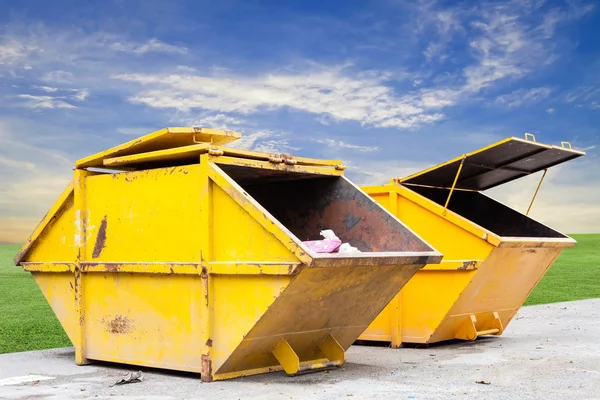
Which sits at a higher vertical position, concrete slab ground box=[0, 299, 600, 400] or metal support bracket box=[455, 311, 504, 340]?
metal support bracket box=[455, 311, 504, 340]

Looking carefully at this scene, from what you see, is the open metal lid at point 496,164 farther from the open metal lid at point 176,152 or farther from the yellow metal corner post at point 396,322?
the open metal lid at point 176,152

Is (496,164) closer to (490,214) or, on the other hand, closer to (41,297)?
(490,214)

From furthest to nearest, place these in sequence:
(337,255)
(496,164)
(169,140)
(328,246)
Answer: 1. (496,164)
2. (169,140)
3. (328,246)
4. (337,255)

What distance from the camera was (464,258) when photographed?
873 centimetres

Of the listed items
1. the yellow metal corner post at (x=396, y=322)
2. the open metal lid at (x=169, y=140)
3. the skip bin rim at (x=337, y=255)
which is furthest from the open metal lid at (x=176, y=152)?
the yellow metal corner post at (x=396, y=322)

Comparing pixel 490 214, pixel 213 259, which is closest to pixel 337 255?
pixel 213 259

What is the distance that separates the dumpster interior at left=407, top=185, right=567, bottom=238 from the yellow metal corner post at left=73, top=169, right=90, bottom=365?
4.16 m

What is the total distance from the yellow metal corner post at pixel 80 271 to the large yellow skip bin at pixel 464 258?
11.1ft

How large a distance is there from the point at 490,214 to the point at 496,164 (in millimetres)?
1052

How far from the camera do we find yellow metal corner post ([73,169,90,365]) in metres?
7.84

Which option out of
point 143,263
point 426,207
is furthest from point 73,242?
point 426,207

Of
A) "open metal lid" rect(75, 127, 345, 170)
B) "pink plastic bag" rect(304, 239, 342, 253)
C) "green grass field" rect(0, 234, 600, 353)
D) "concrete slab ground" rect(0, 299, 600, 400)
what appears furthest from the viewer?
"green grass field" rect(0, 234, 600, 353)

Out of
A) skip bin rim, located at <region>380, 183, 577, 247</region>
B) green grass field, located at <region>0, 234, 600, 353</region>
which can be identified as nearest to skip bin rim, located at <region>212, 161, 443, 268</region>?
skip bin rim, located at <region>380, 183, 577, 247</region>

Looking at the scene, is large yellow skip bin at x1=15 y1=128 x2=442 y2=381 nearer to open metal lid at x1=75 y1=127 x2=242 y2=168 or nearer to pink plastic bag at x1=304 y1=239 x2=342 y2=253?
open metal lid at x1=75 y1=127 x2=242 y2=168
